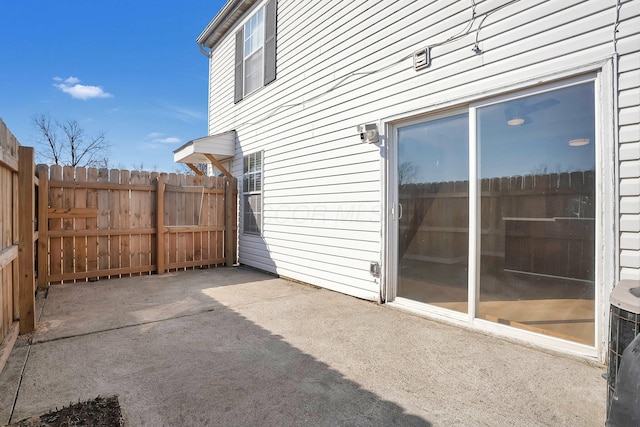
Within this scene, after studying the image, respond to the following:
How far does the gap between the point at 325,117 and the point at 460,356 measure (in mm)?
3629

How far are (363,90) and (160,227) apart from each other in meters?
4.42

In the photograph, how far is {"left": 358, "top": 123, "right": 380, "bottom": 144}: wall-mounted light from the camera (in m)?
4.09

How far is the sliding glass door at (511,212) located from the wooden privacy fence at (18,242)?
3.80 m

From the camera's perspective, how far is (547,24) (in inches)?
108

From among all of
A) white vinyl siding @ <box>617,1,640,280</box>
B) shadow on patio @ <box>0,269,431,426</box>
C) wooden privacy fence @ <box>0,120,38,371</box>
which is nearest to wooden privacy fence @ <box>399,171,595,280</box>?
white vinyl siding @ <box>617,1,640,280</box>

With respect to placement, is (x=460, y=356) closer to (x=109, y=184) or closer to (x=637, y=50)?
(x=637, y=50)

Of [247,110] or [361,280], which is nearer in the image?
[361,280]

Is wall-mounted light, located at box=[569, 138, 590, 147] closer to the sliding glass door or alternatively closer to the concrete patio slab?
the sliding glass door

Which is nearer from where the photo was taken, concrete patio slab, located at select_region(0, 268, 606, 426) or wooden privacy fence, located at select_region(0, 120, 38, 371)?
concrete patio slab, located at select_region(0, 268, 606, 426)

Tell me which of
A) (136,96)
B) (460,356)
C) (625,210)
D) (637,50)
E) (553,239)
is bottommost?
(460,356)

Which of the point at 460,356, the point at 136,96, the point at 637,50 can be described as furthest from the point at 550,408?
the point at 136,96

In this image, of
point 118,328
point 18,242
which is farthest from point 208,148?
point 118,328

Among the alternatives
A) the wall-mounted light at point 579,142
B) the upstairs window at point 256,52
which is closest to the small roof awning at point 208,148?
the upstairs window at point 256,52

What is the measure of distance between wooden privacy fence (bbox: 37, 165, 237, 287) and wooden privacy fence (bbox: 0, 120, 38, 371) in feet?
7.79
